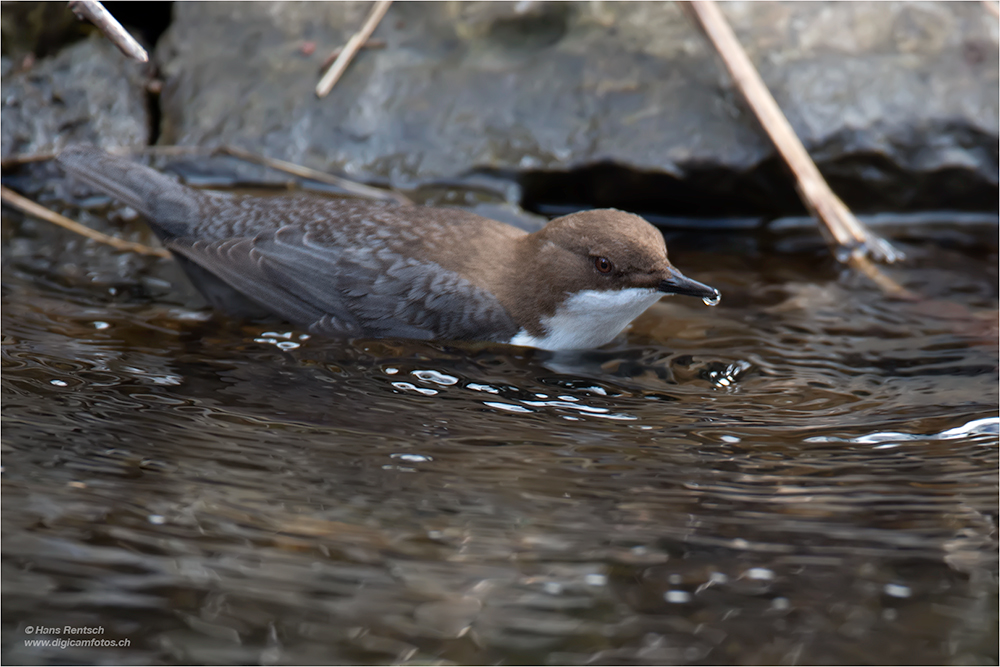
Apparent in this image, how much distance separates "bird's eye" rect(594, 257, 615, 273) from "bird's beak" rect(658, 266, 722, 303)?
210 mm

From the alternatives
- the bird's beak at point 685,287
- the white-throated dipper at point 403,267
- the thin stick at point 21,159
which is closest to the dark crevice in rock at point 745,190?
the white-throated dipper at point 403,267

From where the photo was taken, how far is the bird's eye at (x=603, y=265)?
3.47 m

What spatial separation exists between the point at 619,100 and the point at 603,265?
1.89m

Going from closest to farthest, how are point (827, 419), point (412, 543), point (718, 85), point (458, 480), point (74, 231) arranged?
point (412, 543)
point (458, 480)
point (827, 419)
point (74, 231)
point (718, 85)

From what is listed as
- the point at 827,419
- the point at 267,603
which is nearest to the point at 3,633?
the point at 267,603

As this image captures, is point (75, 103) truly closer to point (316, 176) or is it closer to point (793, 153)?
point (316, 176)

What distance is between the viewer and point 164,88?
205 inches

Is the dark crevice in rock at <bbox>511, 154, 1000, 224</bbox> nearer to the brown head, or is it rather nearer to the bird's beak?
the brown head

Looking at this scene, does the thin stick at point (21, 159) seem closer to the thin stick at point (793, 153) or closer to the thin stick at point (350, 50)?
the thin stick at point (350, 50)

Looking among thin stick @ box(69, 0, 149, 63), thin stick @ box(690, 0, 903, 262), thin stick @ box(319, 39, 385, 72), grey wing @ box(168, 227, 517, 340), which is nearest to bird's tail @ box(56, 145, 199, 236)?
grey wing @ box(168, 227, 517, 340)

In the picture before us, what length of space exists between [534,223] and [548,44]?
3.93 ft

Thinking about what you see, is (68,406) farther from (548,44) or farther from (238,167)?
(548,44)

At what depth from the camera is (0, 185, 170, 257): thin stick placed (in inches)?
175

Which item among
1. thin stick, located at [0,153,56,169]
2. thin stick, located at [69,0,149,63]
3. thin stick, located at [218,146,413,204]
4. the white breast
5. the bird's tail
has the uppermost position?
thin stick, located at [69,0,149,63]
